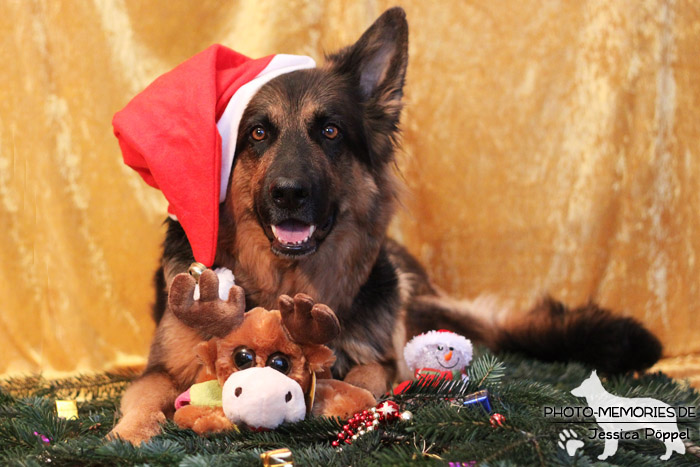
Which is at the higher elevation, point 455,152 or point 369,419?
point 455,152

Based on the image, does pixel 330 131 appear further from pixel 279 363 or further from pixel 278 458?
pixel 278 458

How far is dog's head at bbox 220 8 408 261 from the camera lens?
79.4 inches

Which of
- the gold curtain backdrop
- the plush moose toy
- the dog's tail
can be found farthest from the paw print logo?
the gold curtain backdrop

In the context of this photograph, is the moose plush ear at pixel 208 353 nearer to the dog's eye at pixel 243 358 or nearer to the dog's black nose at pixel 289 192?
the dog's eye at pixel 243 358

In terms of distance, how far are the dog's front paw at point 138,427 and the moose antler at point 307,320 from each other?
1.55ft

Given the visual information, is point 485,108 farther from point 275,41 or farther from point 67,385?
point 67,385

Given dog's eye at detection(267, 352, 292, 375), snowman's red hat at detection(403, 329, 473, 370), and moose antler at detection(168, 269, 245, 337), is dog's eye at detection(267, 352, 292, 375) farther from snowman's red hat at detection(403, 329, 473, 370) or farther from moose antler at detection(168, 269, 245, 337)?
snowman's red hat at detection(403, 329, 473, 370)

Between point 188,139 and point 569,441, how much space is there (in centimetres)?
133

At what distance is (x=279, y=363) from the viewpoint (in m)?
1.68

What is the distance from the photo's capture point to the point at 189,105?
1998 mm

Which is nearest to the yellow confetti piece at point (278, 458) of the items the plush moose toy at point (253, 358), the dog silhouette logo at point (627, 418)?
the plush moose toy at point (253, 358)

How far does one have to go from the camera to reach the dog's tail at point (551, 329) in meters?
2.67

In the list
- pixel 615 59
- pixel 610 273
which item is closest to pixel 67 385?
pixel 610 273

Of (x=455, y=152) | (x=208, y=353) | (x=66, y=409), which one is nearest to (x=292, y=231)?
(x=208, y=353)
